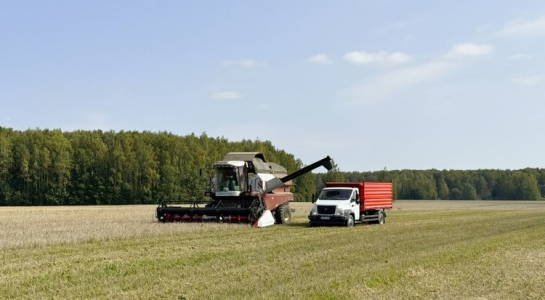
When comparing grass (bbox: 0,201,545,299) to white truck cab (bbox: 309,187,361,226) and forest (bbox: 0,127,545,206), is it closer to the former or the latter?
white truck cab (bbox: 309,187,361,226)

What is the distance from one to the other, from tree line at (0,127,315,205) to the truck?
143 feet

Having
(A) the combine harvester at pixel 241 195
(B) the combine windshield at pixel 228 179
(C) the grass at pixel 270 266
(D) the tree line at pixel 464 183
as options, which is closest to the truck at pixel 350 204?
(A) the combine harvester at pixel 241 195

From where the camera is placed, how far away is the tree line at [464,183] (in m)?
143

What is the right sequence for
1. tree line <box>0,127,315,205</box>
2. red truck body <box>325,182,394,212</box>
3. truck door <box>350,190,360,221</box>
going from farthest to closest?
1. tree line <box>0,127,315,205</box>
2. red truck body <box>325,182,394,212</box>
3. truck door <box>350,190,360,221</box>

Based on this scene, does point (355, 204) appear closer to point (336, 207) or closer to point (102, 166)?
point (336, 207)

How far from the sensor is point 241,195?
2969 cm

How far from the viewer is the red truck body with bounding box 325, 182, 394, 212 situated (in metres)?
30.4

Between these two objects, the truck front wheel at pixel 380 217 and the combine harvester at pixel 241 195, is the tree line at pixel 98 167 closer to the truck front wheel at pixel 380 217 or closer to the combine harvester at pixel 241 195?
the combine harvester at pixel 241 195

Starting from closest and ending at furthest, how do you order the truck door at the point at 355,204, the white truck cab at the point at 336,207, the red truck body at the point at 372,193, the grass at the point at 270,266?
the grass at the point at 270,266
the white truck cab at the point at 336,207
the truck door at the point at 355,204
the red truck body at the point at 372,193

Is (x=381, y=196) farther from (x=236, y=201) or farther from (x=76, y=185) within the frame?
(x=76, y=185)

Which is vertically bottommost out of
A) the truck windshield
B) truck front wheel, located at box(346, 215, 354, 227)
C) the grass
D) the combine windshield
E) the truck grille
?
the grass

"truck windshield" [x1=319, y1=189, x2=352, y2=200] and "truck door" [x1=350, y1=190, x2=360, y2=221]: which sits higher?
"truck windshield" [x1=319, y1=189, x2=352, y2=200]

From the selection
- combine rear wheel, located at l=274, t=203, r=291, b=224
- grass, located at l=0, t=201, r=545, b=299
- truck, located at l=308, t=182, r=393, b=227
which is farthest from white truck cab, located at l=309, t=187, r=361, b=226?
grass, located at l=0, t=201, r=545, b=299

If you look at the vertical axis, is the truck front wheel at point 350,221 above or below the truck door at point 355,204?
below
